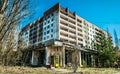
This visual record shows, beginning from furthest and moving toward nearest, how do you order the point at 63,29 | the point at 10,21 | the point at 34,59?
the point at 63,29, the point at 34,59, the point at 10,21

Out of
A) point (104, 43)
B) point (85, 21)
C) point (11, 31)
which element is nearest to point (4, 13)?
point (11, 31)

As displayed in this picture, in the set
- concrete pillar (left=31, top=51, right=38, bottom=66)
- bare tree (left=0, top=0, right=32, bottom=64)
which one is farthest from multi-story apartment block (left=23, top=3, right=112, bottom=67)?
bare tree (left=0, top=0, right=32, bottom=64)

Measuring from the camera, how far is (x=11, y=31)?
772 cm

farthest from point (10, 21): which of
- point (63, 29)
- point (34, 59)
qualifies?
point (63, 29)

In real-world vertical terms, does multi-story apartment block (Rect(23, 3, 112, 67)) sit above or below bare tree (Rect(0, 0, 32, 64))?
above

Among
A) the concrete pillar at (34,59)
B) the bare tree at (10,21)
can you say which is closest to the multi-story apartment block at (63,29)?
the concrete pillar at (34,59)

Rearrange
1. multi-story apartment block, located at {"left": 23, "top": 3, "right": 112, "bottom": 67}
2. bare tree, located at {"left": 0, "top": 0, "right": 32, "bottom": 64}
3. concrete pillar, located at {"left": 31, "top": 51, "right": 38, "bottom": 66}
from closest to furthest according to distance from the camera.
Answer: bare tree, located at {"left": 0, "top": 0, "right": 32, "bottom": 64} < concrete pillar, located at {"left": 31, "top": 51, "right": 38, "bottom": 66} < multi-story apartment block, located at {"left": 23, "top": 3, "right": 112, "bottom": 67}

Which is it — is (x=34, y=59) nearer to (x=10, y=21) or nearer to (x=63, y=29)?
(x=63, y=29)

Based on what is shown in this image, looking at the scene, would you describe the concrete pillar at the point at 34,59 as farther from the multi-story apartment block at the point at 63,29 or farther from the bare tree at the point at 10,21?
the bare tree at the point at 10,21

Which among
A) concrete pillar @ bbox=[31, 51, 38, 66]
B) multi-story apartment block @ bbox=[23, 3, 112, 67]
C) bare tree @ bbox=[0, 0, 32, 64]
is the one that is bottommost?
concrete pillar @ bbox=[31, 51, 38, 66]

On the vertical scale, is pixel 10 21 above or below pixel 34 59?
above

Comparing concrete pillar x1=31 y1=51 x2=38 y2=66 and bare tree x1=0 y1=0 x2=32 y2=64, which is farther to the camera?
concrete pillar x1=31 y1=51 x2=38 y2=66

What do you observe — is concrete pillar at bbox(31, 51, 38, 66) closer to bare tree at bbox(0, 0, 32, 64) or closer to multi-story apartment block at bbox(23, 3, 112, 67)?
multi-story apartment block at bbox(23, 3, 112, 67)

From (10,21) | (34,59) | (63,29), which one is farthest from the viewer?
(63,29)
